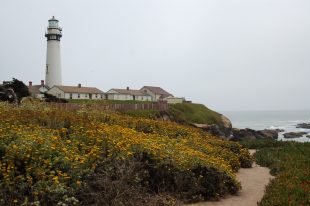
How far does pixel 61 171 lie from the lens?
8375 millimetres

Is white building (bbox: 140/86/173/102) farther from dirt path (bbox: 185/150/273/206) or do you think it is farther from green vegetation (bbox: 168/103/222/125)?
dirt path (bbox: 185/150/273/206)

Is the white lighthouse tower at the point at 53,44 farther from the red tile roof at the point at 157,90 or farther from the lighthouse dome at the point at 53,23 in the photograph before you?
the red tile roof at the point at 157,90

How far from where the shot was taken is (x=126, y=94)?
249 ft

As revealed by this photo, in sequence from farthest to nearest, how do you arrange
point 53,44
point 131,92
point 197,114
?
point 131,92 < point 53,44 < point 197,114

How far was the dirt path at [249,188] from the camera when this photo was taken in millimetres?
9797

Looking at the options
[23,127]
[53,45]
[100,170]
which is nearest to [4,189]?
[100,170]

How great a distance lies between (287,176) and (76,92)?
5817cm

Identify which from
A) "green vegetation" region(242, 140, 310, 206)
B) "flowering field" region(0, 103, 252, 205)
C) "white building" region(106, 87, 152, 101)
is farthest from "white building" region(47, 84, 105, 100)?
"flowering field" region(0, 103, 252, 205)

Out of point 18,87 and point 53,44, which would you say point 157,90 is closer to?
point 53,44

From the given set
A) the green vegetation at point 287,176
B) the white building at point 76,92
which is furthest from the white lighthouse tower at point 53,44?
the green vegetation at point 287,176

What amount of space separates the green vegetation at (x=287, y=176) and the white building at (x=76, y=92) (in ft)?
154

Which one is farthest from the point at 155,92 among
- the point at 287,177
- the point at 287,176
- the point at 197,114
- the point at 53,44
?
the point at 287,177

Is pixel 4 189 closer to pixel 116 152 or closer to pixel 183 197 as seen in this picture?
pixel 116 152

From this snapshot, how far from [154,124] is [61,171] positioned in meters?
8.99
